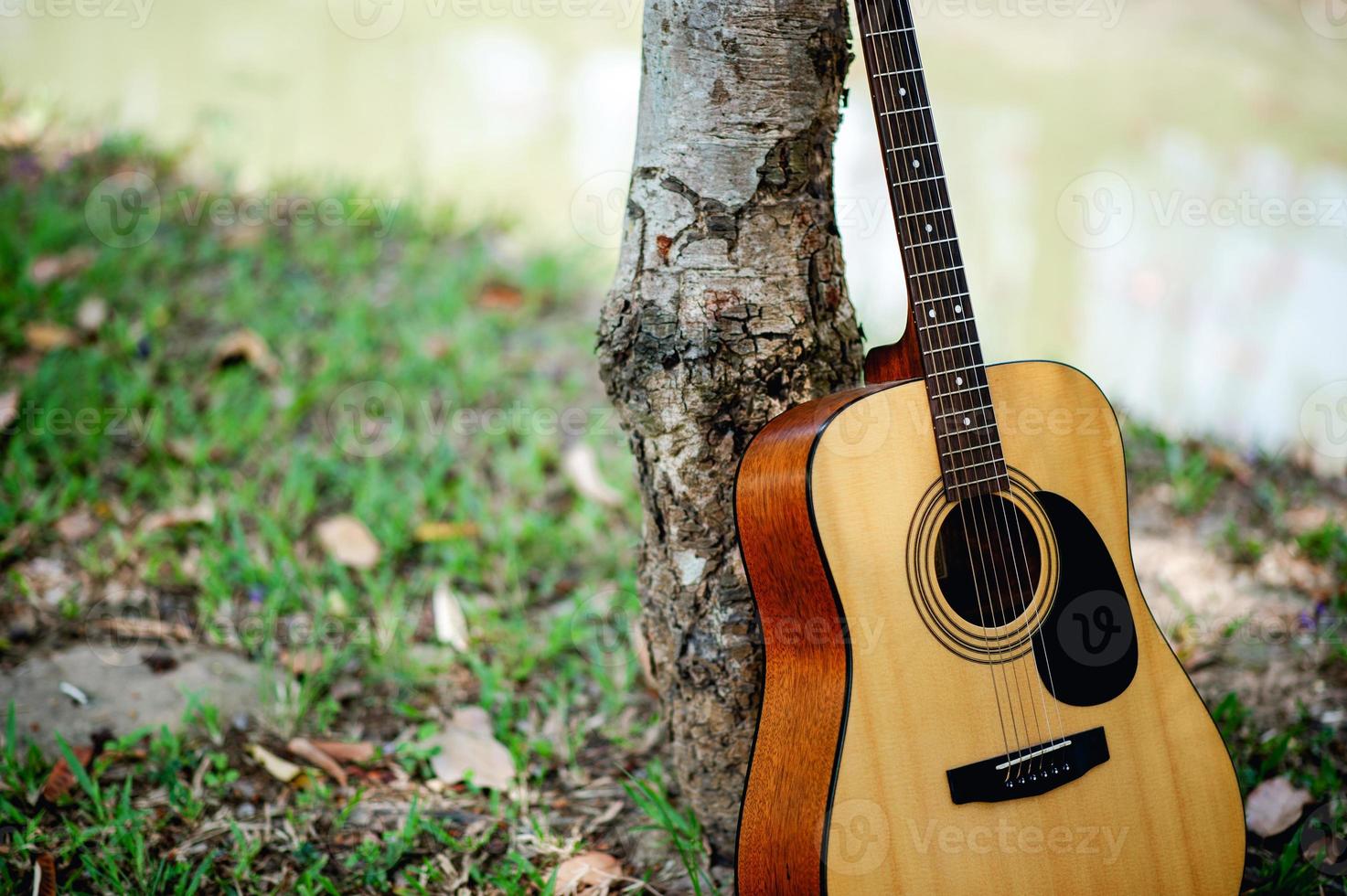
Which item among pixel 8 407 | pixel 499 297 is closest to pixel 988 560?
pixel 499 297

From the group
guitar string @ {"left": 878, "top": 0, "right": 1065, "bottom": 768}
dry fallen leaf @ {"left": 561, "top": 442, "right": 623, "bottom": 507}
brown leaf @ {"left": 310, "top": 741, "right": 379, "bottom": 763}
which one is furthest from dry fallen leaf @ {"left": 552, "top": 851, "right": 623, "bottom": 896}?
dry fallen leaf @ {"left": 561, "top": 442, "right": 623, "bottom": 507}

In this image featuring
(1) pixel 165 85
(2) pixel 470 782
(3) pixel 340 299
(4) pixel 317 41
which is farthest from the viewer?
(4) pixel 317 41

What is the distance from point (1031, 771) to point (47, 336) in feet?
10.0

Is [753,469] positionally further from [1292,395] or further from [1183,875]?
[1292,395]

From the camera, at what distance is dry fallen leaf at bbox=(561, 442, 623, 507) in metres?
2.79

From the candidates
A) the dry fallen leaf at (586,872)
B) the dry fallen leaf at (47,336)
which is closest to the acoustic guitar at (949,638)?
the dry fallen leaf at (586,872)

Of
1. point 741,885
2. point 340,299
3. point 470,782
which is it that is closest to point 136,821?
point 470,782

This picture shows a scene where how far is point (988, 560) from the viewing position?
152cm

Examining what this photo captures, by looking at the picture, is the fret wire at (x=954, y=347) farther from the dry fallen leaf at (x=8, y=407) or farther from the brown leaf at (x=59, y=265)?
the brown leaf at (x=59, y=265)

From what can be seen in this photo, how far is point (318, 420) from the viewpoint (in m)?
2.92

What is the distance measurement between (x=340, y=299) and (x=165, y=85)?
253 cm

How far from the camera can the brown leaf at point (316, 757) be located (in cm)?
191

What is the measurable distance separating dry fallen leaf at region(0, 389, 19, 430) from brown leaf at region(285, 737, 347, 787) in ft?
4.80

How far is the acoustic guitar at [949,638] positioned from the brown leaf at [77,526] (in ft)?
6.31
